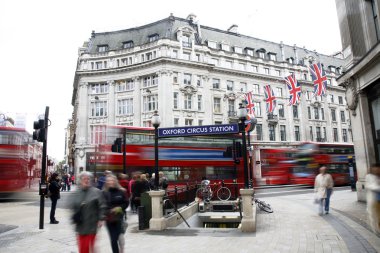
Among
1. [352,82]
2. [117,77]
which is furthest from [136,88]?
[352,82]

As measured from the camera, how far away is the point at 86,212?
480 cm

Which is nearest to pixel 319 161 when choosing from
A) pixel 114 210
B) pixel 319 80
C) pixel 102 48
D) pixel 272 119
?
pixel 319 80

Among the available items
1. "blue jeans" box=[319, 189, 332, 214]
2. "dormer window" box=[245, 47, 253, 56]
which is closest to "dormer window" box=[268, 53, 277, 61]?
"dormer window" box=[245, 47, 253, 56]

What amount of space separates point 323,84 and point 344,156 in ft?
41.0

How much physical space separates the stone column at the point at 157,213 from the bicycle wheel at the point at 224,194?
7.82m

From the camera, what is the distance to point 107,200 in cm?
562

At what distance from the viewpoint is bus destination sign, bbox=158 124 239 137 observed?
34.4ft

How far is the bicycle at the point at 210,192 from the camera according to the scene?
50.6 ft

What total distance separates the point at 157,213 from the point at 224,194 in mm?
8322

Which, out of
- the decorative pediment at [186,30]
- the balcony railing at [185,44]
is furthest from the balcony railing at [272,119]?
the decorative pediment at [186,30]

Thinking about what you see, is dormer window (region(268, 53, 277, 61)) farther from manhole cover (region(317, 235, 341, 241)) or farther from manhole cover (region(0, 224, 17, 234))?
manhole cover (region(0, 224, 17, 234))

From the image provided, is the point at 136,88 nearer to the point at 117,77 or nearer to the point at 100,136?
the point at 117,77

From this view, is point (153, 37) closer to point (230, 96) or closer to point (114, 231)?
point (230, 96)

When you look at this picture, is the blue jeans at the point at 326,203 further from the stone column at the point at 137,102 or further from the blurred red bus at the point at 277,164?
the stone column at the point at 137,102
